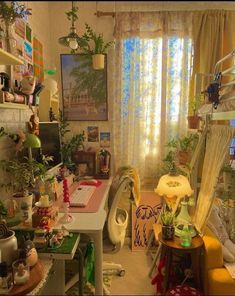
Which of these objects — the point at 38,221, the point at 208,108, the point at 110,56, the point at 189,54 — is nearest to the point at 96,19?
the point at 110,56

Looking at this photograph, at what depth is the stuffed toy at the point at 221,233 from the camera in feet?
4.15

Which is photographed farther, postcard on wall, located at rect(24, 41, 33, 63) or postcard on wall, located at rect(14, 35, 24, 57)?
postcard on wall, located at rect(24, 41, 33, 63)

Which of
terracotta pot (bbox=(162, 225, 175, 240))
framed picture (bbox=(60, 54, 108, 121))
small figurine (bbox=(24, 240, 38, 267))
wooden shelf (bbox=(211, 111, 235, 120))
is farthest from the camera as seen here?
framed picture (bbox=(60, 54, 108, 121))

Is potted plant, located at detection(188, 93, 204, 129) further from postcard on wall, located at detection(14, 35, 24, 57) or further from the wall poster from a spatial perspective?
postcard on wall, located at detection(14, 35, 24, 57)

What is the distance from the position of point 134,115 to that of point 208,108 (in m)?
0.90

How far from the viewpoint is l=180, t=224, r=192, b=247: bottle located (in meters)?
1.66

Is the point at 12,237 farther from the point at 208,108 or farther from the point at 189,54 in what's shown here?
the point at 189,54

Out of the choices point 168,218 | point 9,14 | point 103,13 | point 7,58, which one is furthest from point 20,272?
point 103,13

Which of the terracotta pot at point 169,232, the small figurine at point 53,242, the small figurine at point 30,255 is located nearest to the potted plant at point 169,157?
the terracotta pot at point 169,232

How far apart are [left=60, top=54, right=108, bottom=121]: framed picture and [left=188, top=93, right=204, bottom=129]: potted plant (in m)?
0.89

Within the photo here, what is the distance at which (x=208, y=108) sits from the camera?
1.69 m

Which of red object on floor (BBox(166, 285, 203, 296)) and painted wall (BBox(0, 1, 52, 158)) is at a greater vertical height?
painted wall (BBox(0, 1, 52, 158))

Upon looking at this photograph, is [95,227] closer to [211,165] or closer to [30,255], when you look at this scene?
[30,255]

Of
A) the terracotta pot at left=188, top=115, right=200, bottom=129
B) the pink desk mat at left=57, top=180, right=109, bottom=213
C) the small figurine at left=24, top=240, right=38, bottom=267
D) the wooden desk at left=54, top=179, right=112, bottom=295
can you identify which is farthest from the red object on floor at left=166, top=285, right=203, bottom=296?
the terracotta pot at left=188, top=115, right=200, bottom=129
